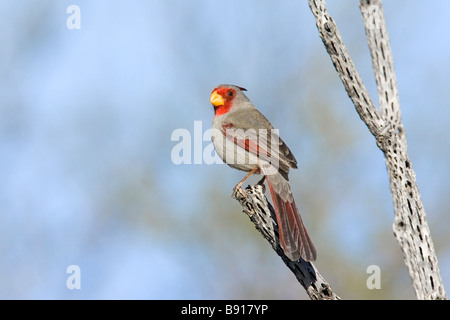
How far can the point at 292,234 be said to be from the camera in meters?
4.32

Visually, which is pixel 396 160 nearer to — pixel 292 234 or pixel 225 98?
pixel 292 234

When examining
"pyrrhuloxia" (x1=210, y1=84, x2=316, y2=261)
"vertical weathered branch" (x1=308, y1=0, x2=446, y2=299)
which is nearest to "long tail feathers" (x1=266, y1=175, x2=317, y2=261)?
"pyrrhuloxia" (x1=210, y1=84, x2=316, y2=261)

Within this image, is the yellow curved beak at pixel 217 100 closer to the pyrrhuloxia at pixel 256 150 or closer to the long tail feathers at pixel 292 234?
the pyrrhuloxia at pixel 256 150

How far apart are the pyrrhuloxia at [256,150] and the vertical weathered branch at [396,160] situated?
1.07 m

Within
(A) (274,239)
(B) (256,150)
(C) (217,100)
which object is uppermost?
(C) (217,100)

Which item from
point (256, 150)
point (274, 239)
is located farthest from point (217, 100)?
point (274, 239)

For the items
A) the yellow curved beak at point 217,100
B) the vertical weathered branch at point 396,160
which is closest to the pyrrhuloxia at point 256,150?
the yellow curved beak at point 217,100

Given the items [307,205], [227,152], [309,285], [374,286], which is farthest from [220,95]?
[309,285]

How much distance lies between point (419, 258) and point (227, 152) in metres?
2.90

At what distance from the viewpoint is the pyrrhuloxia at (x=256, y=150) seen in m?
4.53

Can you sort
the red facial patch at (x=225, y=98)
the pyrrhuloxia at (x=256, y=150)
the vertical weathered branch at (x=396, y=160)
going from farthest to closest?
the red facial patch at (x=225, y=98) < the pyrrhuloxia at (x=256, y=150) < the vertical weathered branch at (x=396, y=160)

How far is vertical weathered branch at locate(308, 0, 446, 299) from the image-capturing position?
3203 millimetres

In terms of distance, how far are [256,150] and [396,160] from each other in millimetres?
2466
